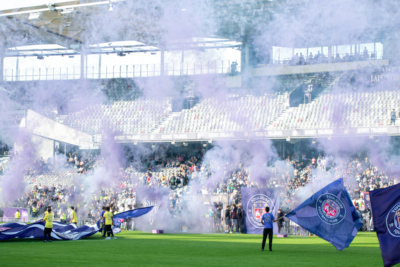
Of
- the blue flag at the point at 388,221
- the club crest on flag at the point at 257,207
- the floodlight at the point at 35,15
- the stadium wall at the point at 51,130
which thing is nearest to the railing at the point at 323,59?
the club crest on flag at the point at 257,207

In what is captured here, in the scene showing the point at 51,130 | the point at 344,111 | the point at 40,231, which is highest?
the point at 344,111

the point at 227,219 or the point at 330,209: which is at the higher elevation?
the point at 330,209

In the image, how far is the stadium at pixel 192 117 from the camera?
53.8 feet

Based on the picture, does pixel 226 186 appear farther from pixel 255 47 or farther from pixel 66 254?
pixel 66 254

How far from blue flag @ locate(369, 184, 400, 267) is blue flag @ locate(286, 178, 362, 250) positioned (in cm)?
314

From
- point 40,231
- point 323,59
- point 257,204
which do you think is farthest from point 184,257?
point 323,59

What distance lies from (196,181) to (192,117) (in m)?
4.60

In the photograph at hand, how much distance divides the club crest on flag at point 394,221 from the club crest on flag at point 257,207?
8.83m

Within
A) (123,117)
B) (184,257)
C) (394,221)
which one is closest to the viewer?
(394,221)

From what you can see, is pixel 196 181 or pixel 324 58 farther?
pixel 324 58

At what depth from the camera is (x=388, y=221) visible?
768cm

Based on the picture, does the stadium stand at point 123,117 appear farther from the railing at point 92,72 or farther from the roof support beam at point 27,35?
the roof support beam at point 27,35

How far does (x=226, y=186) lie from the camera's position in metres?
23.0

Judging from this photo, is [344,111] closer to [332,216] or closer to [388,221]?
[332,216]
